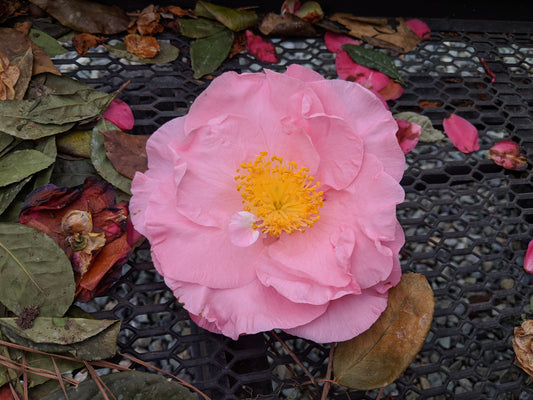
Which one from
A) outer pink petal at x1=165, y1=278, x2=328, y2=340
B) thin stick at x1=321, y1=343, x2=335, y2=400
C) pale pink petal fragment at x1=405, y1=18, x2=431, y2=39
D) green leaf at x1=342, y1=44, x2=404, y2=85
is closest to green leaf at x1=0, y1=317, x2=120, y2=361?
outer pink petal at x1=165, y1=278, x2=328, y2=340

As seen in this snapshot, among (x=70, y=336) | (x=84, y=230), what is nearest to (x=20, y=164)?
(x=84, y=230)

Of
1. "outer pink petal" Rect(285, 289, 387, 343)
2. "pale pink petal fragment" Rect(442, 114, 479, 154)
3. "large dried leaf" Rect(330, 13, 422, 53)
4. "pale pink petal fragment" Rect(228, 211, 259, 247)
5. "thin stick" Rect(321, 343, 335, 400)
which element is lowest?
"thin stick" Rect(321, 343, 335, 400)

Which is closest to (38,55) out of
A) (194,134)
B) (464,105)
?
(194,134)

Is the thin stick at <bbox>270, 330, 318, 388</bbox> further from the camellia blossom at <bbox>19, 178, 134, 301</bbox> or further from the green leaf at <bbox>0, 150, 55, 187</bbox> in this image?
the green leaf at <bbox>0, 150, 55, 187</bbox>

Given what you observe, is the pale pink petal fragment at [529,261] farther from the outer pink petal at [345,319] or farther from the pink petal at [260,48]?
the pink petal at [260,48]

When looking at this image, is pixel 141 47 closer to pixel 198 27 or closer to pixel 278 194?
pixel 198 27

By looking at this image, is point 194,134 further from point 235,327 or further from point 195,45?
point 195,45

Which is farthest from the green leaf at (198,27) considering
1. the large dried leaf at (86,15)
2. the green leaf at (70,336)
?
the green leaf at (70,336)
